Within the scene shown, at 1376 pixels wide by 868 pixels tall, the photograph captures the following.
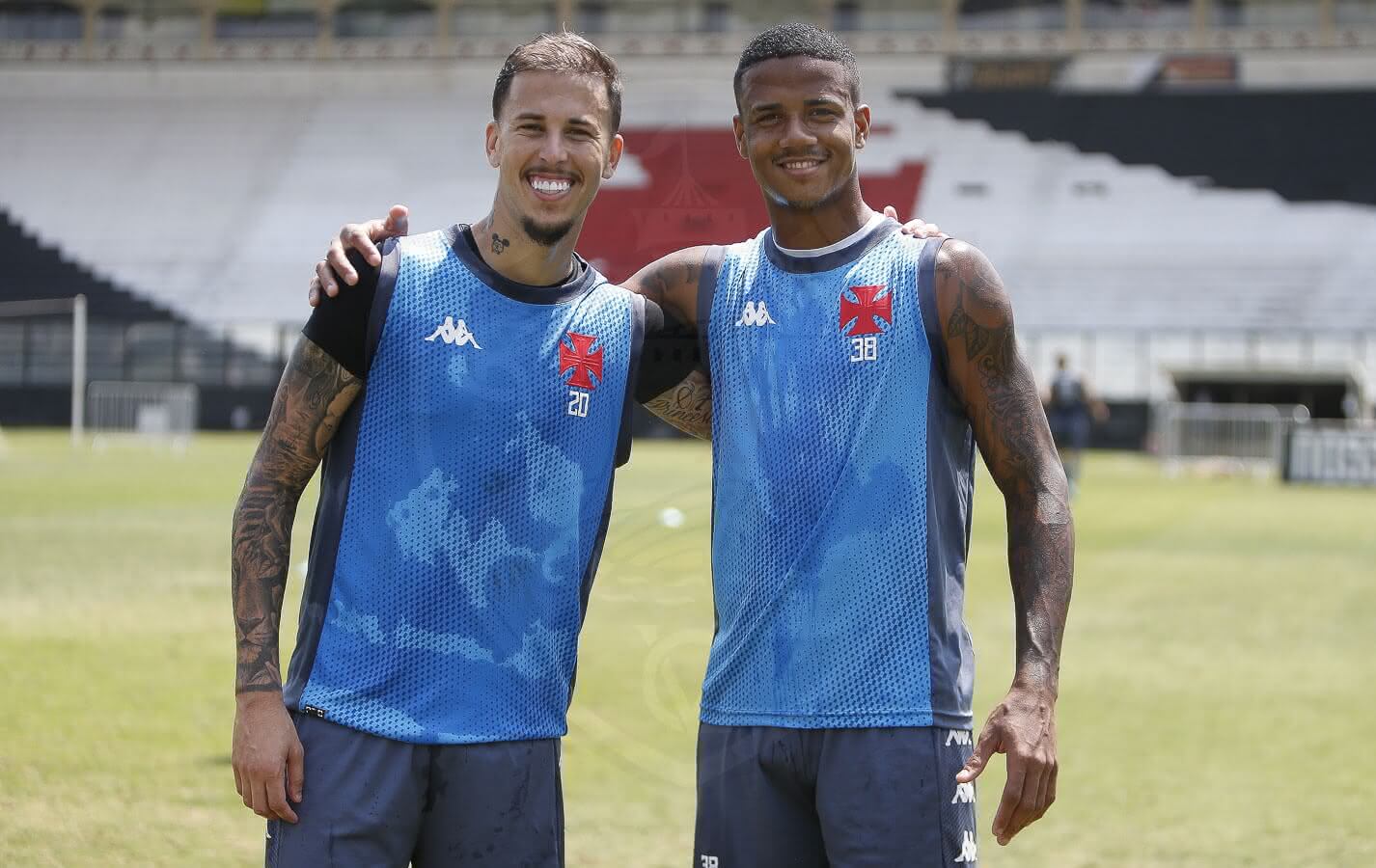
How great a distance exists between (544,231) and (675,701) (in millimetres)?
2260

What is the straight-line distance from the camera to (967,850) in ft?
8.84

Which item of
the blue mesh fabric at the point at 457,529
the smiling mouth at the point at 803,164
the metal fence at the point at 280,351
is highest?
the metal fence at the point at 280,351

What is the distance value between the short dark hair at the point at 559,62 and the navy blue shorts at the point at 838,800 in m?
1.18

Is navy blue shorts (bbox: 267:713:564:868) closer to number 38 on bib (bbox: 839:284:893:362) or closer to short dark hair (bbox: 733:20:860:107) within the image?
number 38 on bib (bbox: 839:284:893:362)

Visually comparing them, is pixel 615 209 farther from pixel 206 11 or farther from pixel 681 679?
pixel 206 11

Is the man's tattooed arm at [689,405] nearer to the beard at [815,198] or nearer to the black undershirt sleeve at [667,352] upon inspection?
the black undershirt sleeve at [667,352]

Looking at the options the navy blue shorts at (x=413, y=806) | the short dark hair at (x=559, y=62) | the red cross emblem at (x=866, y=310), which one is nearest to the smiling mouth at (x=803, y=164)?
the red cross emblem at (x=866, y=310)

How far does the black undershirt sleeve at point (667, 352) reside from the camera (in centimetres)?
301

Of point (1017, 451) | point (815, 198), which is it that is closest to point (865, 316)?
point (815, 198)

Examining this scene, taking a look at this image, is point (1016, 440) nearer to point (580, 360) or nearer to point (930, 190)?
point (580, 360)

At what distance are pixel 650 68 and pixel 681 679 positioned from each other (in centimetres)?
3874

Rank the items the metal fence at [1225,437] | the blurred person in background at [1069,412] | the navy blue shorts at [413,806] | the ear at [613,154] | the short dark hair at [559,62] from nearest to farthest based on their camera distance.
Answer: the navy blue shorts at [413,806], the short dark hair at [559,62], the ear at [613,154], the blurred person in background at [1069,412], the metal fence at [1225,437]

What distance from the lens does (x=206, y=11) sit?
43.6 meters

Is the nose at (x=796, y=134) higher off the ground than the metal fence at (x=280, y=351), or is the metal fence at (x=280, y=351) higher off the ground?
the metal fence at (x=280, y=351)
